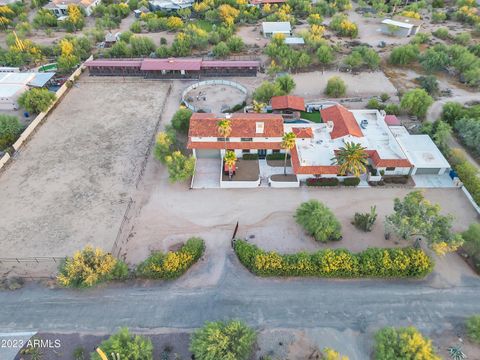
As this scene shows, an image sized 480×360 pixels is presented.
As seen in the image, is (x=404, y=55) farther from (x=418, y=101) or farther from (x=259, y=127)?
(x=259, y=127)

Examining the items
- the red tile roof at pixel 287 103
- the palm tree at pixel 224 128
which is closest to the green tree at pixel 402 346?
the palm tree at pixel 224 128

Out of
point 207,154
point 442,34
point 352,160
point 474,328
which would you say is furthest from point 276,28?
point 474,328

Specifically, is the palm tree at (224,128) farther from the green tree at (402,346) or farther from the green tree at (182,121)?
the green tree at (402,346)

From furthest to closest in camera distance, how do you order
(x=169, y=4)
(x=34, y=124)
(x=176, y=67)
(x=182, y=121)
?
(x=169, y=4), (x=176, y=67), (x=34, y=124), (x=182, y=121)

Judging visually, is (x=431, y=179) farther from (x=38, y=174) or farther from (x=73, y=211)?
(x=38, y=174)

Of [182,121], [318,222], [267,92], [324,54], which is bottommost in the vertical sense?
[318,222]

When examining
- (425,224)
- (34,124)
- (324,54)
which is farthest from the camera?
(324,54)

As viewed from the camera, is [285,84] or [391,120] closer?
[391,120]

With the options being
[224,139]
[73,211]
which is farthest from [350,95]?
[73,211]
